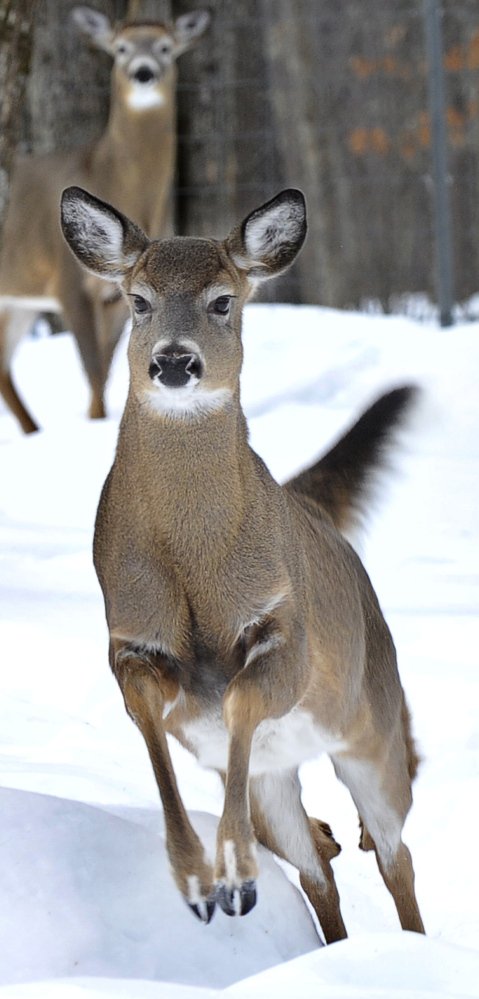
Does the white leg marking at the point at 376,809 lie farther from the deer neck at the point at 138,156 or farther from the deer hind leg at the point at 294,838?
the deer neck at the point at 138,156

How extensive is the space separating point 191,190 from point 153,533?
8544 millimetres

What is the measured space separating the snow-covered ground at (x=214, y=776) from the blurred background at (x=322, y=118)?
259 centimetres

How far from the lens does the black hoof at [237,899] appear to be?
3.40 m

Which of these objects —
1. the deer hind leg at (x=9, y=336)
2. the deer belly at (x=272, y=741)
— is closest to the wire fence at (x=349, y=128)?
the deer hind leg at (x=9, y=336)

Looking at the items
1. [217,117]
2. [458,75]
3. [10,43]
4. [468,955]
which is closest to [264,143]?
[217,117]

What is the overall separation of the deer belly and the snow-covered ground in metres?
0.24

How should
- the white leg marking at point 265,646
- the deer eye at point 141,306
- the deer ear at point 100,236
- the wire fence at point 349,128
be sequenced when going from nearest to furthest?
the white leg marking at point 265,646 < the deer eye at point 141,306 < the deer ear at point 100,236 < the wire fence at point 349,128

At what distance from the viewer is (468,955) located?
132 inches

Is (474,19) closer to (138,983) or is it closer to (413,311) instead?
(413,311)

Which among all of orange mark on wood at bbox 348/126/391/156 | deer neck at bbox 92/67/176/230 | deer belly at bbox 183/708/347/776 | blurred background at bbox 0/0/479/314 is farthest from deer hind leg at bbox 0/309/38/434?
deer belly at bbox 183/708/347/776

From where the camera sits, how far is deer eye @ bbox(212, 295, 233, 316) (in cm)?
386

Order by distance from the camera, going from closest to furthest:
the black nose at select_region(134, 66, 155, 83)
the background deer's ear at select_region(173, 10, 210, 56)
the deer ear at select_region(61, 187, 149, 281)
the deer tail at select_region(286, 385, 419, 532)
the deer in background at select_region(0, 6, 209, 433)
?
the deer ear at select_region(61, 187, 149, 281) < the deer tail at select_region(286, 385, 419, 532) < the deer in background at select_region(0, 6, 209, 433) < the black nose at select_region(134, 66, 155, 83) < the background deer's ear at select_region(173, 10, 210, 56)

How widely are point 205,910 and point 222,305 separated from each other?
126 cm

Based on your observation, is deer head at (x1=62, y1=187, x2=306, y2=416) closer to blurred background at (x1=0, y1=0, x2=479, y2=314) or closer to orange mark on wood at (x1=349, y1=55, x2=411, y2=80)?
blurred background at (x1=0, y1=0, x2=479, y2=314)
